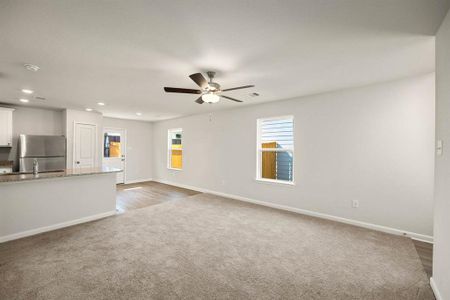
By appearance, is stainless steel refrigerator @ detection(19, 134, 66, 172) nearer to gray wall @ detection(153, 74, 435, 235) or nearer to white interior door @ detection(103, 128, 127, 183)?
white interior door @ detection(103, 128, 127, 183)

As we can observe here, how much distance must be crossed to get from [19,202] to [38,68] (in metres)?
2.01

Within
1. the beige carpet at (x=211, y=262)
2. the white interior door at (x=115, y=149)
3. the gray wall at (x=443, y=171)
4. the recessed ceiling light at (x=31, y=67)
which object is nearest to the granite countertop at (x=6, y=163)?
the white interior door at (x=115, y=149)

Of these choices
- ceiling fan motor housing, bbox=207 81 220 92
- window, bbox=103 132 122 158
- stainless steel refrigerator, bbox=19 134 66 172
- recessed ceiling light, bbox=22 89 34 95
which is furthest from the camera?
window, bbox=103 132 122 158

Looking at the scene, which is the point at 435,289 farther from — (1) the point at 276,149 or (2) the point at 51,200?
(2) the point at 51,200

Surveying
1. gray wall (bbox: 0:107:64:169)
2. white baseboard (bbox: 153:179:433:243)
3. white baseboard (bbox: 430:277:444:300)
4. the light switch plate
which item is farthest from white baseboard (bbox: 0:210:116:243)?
the light switch plate

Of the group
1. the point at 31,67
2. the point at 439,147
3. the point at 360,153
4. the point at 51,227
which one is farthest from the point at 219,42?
the point at 51,227

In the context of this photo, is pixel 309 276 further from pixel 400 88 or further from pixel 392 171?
pixel 400 88

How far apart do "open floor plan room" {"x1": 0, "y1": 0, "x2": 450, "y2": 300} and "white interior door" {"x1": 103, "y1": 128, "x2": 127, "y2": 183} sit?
4.83ft

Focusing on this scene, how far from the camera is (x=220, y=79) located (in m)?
3.13

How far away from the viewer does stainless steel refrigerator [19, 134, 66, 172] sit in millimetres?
4898

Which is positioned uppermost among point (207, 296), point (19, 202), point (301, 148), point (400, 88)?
point (400, 88)

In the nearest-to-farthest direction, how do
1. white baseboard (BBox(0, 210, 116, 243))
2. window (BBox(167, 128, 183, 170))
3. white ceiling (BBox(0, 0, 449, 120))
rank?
white ceiling (BBox(0, 0, 449, 120)), white baseboard (BBox(0, 210, 116, 243)), window (BBox(167, 128, 183, 170))

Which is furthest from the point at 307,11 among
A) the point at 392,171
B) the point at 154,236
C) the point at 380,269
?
the point at 154,236

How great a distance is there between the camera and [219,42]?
2.08 meters
